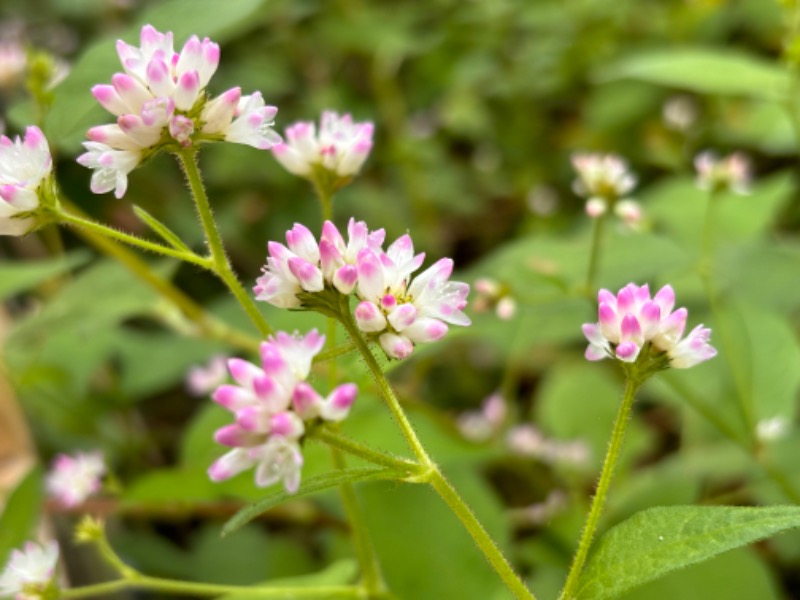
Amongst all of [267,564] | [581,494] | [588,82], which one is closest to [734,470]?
[581,494]

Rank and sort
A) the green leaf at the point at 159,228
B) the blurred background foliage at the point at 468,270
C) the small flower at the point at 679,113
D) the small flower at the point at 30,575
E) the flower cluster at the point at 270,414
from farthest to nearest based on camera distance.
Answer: the small flower at the point at 679,113
the blurred background foliage at the point at 468,270
the small flower at the point at 30,575
the green leaf at the point at 159,228
the flower cluster at the point at 270,414

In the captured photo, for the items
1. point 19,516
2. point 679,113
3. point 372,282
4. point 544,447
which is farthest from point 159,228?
point 679,113

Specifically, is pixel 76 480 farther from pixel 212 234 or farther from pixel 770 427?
pixel 770 427

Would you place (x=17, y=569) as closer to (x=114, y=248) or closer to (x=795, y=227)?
(x=114, y=248)

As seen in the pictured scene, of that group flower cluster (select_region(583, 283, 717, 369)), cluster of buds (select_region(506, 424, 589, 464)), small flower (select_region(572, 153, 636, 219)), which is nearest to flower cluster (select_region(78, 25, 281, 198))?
flower cluster (select_region(583, 283, 717, 369))

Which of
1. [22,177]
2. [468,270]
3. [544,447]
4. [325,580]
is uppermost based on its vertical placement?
[22,177]

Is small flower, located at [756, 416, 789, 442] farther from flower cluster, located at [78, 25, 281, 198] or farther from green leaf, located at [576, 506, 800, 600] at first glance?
flower cluster, located at [78, 25, 281, 198]

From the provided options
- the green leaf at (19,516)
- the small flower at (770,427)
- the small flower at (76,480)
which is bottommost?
the small flower at (770,427)

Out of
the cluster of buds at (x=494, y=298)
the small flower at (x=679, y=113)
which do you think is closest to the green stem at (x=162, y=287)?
the cluster of buds at (x=494, y=298)

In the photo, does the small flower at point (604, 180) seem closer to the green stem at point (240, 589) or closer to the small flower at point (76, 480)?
the green stem at point (240, 589)
